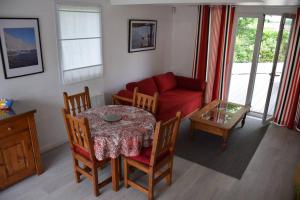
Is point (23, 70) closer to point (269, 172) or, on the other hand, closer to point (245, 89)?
point (269, 172)

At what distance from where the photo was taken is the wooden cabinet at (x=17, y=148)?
2.51 metres

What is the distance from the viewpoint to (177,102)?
435 centimetres

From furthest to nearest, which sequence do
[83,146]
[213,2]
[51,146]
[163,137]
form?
[51,146], [213,2], [83,146], [163,137]

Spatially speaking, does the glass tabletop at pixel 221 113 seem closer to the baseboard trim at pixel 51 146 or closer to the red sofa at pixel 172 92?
the red sofa at pixel 172 92

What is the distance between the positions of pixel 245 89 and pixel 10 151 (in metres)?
4.75

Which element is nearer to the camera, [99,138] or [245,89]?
[99,138]

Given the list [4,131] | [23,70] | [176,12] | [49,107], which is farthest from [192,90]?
[4,131]

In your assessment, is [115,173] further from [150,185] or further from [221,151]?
[221,151]

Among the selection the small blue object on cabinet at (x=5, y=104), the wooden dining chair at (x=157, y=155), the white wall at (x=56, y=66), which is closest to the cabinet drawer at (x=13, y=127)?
the small blue object on cabinet at (x=5, y=104)

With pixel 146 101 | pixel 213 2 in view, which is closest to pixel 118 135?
pixel 146 101

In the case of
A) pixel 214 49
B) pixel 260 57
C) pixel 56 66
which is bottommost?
pixel 56 66

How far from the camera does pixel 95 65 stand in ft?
12.6

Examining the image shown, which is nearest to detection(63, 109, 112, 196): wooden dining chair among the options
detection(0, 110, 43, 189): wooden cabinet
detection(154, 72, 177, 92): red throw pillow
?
detection(0, 110, 43, 189): wooden cabinet

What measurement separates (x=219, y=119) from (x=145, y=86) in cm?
147
